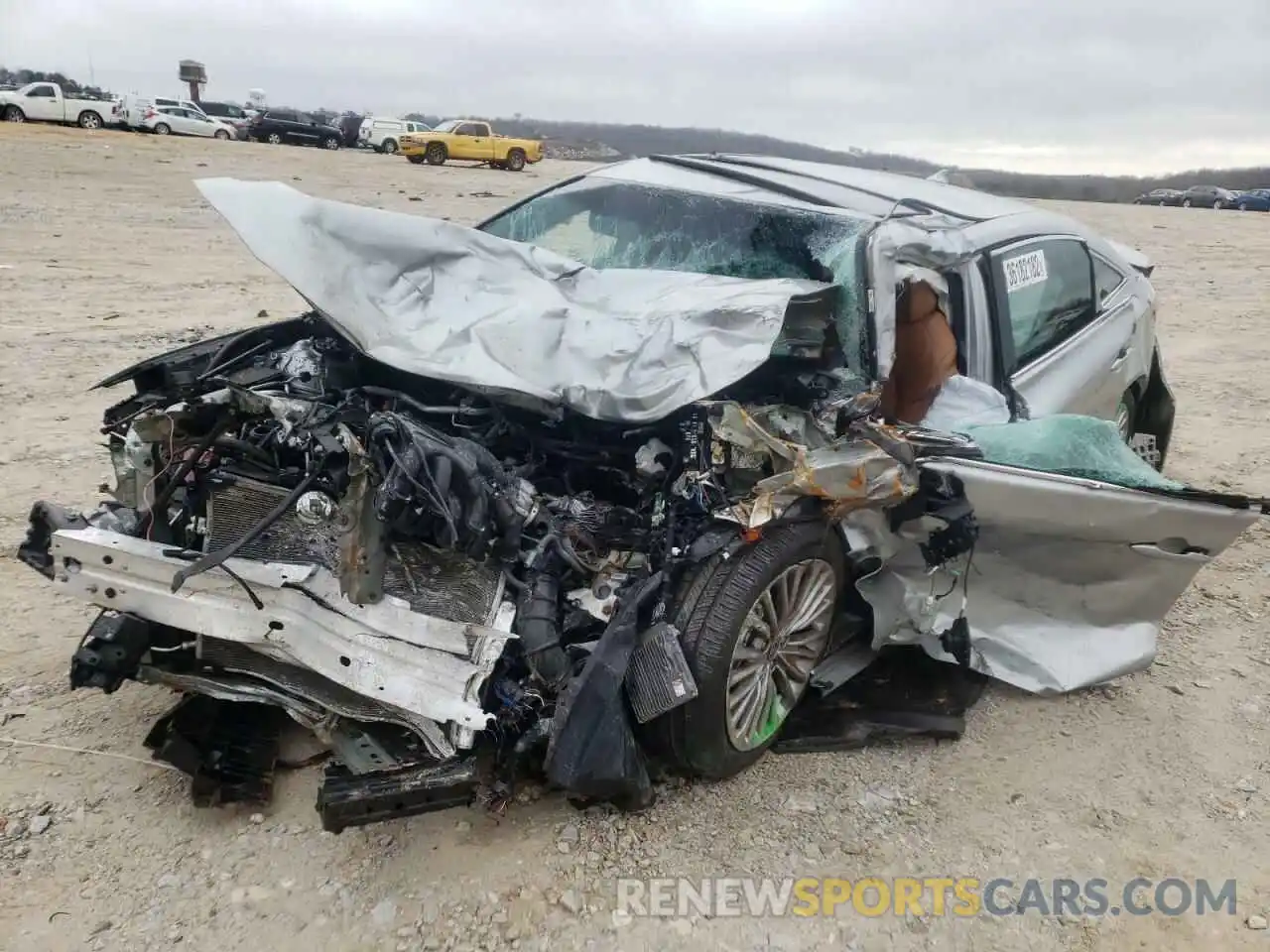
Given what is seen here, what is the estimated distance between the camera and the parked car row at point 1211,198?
34.1 m

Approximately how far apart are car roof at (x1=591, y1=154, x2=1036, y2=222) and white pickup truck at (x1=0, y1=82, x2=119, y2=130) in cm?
3027

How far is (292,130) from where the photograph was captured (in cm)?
3189

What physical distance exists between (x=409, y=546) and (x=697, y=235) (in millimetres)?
1958

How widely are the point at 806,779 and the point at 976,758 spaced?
0.62 m

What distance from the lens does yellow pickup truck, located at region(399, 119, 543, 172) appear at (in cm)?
2619

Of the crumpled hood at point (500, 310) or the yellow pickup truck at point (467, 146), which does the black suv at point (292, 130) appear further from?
the crumpled hood at point (500, 310)

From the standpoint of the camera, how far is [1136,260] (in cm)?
536

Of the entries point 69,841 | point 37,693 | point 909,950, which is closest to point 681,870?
point 909,950

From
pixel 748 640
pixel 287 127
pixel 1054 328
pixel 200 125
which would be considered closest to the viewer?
pixel 748 640

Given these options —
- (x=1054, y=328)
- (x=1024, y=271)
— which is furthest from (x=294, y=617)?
(x=1054, y=328)

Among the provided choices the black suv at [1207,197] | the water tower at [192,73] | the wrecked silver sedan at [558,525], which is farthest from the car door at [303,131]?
the black suv at [1207,197]

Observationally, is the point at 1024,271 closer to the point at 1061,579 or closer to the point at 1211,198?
the point at 1061,579

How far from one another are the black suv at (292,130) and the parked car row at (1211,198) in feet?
104

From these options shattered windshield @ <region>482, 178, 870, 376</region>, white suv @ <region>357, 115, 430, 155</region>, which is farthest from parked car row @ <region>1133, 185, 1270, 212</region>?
shattered windshield @ <region>482, 178, 870, 376</region>
